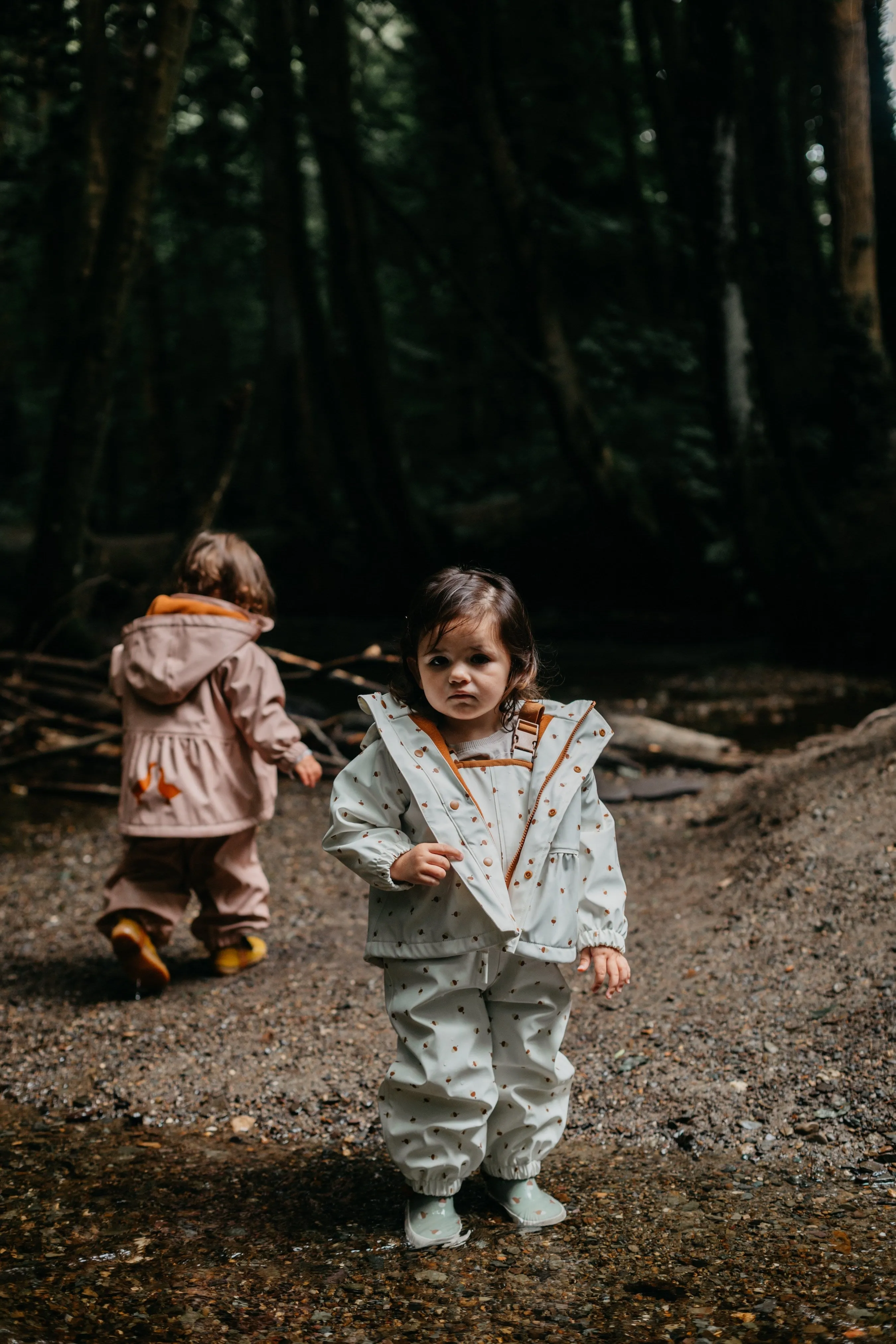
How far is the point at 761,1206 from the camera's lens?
8.31 feet

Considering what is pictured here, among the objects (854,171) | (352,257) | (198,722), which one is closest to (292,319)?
(352,257)

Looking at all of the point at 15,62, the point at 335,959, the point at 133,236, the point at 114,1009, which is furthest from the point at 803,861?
the point at 15,62

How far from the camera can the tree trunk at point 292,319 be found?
1356 cm

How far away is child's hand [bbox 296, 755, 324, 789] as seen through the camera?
3758mm

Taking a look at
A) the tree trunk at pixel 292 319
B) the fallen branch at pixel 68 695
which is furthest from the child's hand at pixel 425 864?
the tree trunk at pixel 292 319

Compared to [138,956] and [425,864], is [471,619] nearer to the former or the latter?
[425,864]

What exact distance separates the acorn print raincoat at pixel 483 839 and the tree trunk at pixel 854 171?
32.4 ft

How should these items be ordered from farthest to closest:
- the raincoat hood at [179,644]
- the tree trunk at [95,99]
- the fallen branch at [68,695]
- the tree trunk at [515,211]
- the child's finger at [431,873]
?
1. the tree trunk at [515,211]
2. the tree trunk at [95,99]
3. the fallen branch at [68,695]
4. the raincoat hood at [179,644]
5. the child's finger at [431,873]

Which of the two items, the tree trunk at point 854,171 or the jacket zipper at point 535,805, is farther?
the tree trunk at point 854,171

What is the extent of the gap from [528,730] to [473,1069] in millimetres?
784

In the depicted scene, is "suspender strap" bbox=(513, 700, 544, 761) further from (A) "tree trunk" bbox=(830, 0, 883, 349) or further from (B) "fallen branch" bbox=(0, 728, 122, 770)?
(A) "tree trunk" bbox=(830, 0, 883, 349)

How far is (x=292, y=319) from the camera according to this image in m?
17.7

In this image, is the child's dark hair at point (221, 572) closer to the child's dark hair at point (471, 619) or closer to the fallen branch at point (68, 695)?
the child's dark hair at point (471, 619)

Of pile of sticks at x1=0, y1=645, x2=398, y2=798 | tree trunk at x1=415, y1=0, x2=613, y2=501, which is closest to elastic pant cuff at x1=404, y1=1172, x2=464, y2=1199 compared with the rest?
pile of sticks at x1=0, y1=645, x2=398, y2=798
